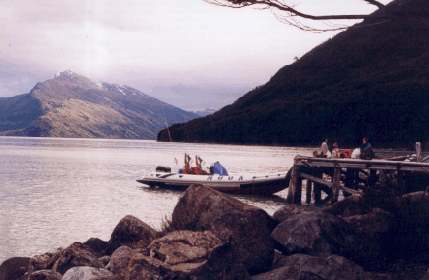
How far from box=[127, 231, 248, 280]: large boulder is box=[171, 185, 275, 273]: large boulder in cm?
50

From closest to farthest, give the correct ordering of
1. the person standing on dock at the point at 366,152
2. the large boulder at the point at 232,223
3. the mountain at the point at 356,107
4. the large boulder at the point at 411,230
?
the large boulder at the point at 232,223 → the large boulder at the point at 411,230 → the person standing on dock at the point at 366,152 → the mountain at the point at 356,107

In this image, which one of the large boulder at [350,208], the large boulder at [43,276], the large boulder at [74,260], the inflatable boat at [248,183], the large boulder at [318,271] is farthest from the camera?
the inflatable boat at [248,183]

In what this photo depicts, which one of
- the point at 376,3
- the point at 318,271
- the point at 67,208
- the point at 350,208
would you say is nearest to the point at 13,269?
the point at 318,271

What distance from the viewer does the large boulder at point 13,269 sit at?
12336 millimetres

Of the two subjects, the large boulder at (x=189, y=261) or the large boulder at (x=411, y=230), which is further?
the large boulder at (x=411, y=230)

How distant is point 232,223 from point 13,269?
5608 mm

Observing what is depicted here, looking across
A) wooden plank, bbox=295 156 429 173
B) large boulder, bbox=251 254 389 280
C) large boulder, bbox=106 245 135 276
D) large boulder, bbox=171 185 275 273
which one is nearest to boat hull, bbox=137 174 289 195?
wooden plank, bbox=295 156 429 173

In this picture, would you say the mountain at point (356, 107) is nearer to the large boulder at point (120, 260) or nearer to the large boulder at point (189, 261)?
the large boulder at point (120, 260)

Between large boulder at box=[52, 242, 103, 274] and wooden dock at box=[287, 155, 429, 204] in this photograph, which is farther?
wooden dock at box=[287, 155, 429, 204]

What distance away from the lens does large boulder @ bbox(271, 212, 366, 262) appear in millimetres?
10242

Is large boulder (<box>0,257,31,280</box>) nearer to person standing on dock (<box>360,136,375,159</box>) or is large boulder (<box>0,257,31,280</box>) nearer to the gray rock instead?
the gray rock

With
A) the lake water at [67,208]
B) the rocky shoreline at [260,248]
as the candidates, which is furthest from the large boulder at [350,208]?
the lake water at [67,208]

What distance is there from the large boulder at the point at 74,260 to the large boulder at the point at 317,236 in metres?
3.71

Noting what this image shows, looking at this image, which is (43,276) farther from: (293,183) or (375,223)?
(293,183)
